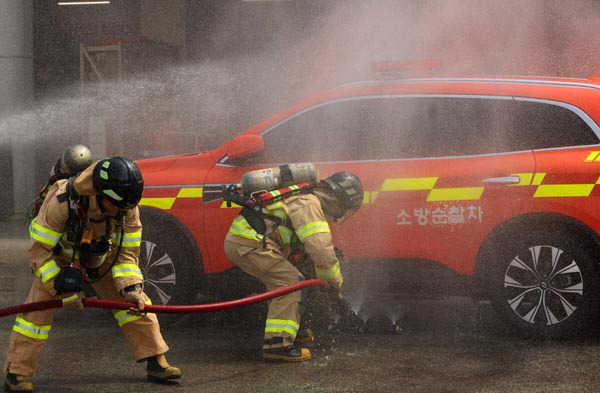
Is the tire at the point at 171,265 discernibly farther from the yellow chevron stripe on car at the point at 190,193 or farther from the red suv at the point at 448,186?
the yellow chevron stripe on car at the point at 190,193

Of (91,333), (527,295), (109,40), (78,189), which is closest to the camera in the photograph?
(78,189)

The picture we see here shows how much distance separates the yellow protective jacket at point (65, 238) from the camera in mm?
5250

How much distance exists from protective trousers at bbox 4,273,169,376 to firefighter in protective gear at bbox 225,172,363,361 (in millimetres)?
825

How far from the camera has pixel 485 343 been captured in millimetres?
6527

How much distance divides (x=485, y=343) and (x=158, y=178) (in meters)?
2.57

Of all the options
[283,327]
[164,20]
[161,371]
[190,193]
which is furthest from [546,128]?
[164,20]

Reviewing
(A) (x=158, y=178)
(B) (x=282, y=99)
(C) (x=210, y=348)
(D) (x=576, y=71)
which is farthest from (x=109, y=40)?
(C) (x=210, y=348)

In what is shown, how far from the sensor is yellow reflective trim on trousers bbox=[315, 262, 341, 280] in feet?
19.6

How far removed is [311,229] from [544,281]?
1623 mm

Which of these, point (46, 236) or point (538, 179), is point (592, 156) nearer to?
point (538, 179)

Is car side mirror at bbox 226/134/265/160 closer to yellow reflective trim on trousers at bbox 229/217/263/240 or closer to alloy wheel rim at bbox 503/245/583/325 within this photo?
yellow reflective trim on trousers at bbox 229/217/263/240

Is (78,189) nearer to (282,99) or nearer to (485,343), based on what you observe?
(485,343)

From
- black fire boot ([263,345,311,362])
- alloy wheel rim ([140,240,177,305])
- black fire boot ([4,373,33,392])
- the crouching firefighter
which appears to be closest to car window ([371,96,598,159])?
Answer: black fire boot ([263,345,311,362])

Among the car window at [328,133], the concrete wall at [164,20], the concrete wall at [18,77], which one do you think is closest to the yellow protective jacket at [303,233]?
the car window at [328,133]
